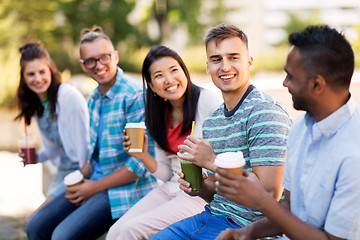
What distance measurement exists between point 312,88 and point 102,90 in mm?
2381

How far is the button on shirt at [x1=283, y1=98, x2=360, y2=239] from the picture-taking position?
1.73m

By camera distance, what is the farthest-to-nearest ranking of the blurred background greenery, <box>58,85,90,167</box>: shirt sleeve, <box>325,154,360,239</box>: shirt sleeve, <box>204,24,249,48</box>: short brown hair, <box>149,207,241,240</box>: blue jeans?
the blurred background greenery
<box>58,85,90,167</box>: shirt sleeve
<box>204,24,249,48</box>: short brown hair
<box>149,207,241,240</box>: blue jeans
<box>325,154,360,239</box>: shirt sleeve

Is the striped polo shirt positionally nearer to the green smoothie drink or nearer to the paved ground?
the green smoothie drink

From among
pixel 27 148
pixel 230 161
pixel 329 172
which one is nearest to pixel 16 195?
pixel 27 148

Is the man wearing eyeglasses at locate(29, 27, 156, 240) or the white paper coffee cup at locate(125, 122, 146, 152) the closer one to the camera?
the white paper coffee cup at locate(125, 122, 146, 152)

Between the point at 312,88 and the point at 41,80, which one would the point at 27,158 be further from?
the point at 312,88

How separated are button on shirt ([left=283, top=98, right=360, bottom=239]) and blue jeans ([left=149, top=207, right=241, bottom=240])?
0.55 meters

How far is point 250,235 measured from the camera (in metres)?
2.10

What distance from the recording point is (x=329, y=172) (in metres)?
1.79

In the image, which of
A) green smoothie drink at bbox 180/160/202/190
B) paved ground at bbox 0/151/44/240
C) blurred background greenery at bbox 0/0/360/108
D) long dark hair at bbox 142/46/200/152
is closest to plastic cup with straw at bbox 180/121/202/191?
green smoothie drink at bbox 180/160/202/190

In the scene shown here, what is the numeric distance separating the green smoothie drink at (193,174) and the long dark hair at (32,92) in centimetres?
206

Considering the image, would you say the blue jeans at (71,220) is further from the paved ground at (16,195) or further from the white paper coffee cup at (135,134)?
the paved ground at (16,195)

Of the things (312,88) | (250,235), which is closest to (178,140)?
(250,235)

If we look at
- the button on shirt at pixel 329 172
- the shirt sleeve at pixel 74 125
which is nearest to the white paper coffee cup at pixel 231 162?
the button on shirt at pixel 329 172
